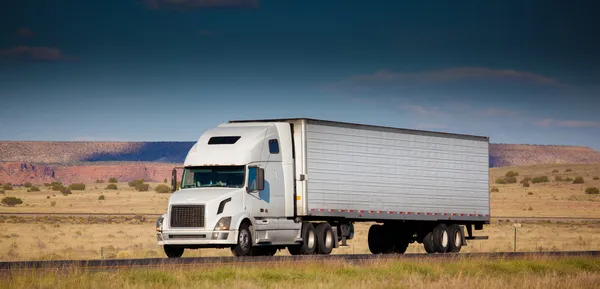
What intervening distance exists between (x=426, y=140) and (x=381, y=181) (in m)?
3.30

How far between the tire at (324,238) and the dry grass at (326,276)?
4.58 metres

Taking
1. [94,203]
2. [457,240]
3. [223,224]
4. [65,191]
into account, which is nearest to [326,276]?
[223,224]

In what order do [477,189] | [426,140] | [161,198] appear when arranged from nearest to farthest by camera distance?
1. [426,140]
2. [477,189]
3. [161,198]

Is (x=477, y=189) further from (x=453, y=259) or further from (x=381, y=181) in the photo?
(x=453, y=259)

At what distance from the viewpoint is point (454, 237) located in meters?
39.4

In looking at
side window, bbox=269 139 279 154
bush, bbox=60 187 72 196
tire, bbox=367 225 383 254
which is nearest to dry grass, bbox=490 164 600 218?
bush, bbox=60 187 72 196

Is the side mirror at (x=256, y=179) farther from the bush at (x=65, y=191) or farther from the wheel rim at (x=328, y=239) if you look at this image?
the bush at (x=65, y=191)

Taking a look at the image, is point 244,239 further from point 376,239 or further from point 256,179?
point 376,239

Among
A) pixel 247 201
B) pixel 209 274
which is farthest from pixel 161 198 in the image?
pixel 209 274

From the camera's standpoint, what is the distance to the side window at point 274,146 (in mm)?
31916

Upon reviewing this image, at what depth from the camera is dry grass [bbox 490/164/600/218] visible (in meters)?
93.9

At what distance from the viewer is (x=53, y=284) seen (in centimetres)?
2073

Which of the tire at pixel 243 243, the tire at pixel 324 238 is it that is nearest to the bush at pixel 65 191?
the tire at pixel 324 238

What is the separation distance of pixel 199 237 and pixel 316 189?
15.0ft
